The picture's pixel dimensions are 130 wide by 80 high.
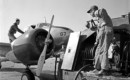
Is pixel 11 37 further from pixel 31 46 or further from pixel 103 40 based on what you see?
pixel 103 40

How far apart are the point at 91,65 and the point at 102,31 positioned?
1.18 m

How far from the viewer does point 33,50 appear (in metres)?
7.77

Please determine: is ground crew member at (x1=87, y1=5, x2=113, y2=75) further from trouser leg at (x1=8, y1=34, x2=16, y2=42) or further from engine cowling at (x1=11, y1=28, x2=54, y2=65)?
trouser leg at (x1=8, y1=34, x2=16, y2=42)

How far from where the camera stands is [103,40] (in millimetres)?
5219

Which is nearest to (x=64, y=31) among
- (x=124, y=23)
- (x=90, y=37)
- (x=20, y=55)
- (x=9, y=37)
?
(x=9, y=37)

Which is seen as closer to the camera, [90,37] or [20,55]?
[90,37]

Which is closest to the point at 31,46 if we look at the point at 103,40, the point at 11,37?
the point at 11,37

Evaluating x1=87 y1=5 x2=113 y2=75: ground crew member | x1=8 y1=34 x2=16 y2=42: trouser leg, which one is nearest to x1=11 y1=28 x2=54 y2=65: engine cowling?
x1=8 y1=34 x2=16 y2=42: trouser leg

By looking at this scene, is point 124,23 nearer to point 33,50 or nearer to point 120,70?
point 120,70

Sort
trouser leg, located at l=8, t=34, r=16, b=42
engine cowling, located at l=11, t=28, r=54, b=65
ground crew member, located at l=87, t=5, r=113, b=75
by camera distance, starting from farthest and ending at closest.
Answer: trouser leg, located at l=8, t=34, r=16, b=42
engine cowling, located at l=11, t=28, r=54, b=65
ground crew member, located at l=87, t=5, r=113, b=75

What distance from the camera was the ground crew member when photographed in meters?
5.04

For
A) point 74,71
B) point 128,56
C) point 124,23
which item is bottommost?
point 74,71

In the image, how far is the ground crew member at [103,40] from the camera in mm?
5043

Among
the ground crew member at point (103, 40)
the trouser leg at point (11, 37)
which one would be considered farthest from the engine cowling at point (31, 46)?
the ground crew member at point (103, 40)
